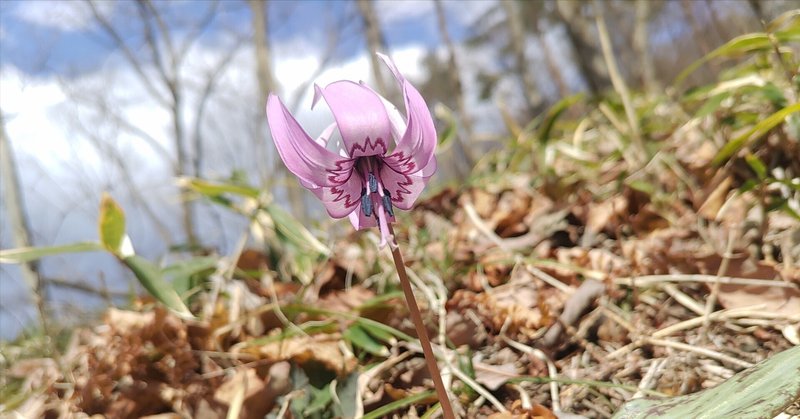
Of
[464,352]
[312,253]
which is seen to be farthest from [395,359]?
[312,253]

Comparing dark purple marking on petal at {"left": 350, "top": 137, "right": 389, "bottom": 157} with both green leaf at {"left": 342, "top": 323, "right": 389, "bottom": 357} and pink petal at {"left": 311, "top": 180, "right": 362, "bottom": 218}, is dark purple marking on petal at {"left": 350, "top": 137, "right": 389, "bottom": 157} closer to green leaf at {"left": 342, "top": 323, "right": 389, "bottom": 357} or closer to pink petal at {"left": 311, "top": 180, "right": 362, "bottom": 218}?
pink petal at {"left": 311, "top": 180, "right": 362, "bottom": 218}

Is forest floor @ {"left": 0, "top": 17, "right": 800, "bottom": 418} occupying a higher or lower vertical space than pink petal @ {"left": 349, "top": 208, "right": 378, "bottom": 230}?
lower

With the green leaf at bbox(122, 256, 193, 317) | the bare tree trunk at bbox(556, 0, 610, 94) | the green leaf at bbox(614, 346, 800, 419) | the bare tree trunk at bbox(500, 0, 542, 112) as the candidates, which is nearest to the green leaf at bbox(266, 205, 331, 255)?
the green leaf at bbox(122, 256, 193, 317)

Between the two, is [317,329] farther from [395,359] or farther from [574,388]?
[574,388]

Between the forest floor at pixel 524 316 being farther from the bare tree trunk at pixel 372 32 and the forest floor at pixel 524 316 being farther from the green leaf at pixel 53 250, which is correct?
the bare tree trunk at pixel 372 32

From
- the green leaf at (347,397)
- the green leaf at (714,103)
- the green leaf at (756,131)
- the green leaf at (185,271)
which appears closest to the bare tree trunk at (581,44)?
the green leaf at (714,103)

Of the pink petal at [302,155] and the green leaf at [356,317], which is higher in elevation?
the pink petal at [302,155]
